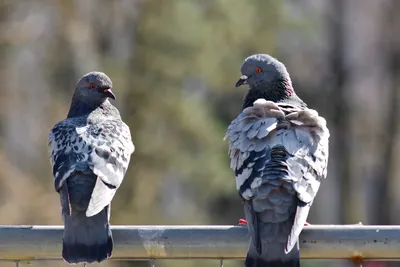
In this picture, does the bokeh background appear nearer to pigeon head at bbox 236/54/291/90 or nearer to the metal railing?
pigeon head at bbox 236/54/291/90

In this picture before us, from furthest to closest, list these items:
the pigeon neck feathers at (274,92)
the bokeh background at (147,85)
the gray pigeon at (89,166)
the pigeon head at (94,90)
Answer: the bokeh background at (147,85) → the pigeon head at (94,90) → the pigeon neck feathers at (274,92) → the gray pigeon at (89,166)

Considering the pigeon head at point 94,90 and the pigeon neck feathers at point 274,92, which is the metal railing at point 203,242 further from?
the pigeon head at point 94,90

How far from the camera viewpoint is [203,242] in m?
3.96

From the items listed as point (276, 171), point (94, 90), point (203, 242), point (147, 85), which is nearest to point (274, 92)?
point (94, 90)

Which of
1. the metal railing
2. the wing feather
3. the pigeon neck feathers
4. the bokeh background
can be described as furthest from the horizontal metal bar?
the bokeh background

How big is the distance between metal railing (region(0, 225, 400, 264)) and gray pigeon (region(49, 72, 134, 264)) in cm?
16

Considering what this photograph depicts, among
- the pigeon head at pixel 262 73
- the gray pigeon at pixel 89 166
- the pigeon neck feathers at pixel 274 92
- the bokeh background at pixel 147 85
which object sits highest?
the pigeon head at pixel 262 73

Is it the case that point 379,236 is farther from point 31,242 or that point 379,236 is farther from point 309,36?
point 309,36

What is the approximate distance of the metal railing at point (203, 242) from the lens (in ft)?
12.8

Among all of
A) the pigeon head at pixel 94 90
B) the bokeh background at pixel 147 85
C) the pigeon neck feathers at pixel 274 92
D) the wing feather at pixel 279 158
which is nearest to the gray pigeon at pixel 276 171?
the wing feather at pixel 279 158

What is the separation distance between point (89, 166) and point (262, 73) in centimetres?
194

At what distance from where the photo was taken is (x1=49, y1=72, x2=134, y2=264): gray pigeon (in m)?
4.59

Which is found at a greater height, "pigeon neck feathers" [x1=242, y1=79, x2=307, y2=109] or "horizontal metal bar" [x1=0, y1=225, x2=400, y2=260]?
"pigeon neck feathers" [x1=242, y1=79, x2=307, y2=109]

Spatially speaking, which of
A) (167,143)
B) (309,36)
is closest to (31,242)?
(167,143)
